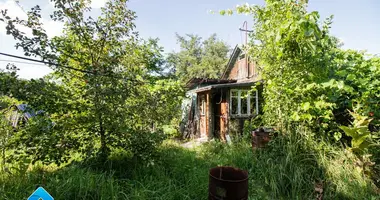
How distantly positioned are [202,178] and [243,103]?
200 inches

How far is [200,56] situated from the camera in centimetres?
2528

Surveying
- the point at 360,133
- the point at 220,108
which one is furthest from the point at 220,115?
the point at 360,133

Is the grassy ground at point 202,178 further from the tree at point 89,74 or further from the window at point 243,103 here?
the window at point 243,103

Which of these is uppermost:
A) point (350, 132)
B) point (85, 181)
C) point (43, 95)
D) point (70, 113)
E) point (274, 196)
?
point (43, 95)

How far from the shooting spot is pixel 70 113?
3066mm

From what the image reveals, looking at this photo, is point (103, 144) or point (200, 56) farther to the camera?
point (200, 56)

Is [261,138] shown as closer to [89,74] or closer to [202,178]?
[202,178]

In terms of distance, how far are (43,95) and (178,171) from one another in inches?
101

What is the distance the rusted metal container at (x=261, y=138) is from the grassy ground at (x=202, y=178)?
0.16m

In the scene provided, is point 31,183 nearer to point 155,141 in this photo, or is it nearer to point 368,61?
point 155,141

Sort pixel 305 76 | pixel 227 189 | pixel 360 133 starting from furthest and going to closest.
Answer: pixel 305 76, pixel 360 133, pixel 227 189

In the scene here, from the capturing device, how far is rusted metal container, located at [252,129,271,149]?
3857 millimetres

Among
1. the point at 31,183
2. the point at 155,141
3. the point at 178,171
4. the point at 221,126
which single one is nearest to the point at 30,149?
the point at 31,183

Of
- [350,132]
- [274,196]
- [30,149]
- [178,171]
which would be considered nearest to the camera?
[30,149]
